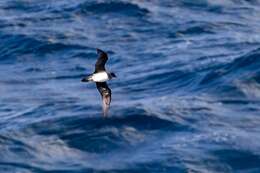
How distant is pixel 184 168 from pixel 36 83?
26.9ft

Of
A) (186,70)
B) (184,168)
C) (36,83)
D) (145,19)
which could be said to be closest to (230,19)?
(145,19)

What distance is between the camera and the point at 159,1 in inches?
1566

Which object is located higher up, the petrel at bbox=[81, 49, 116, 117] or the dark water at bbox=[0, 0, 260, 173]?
the petrel at bbox=[81, 49, 116, 117]

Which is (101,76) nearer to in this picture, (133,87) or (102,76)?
(102,76)

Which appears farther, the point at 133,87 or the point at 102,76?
the point at 133,87

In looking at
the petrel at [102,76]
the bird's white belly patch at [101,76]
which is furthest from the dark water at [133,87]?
the bird's white belly patch at [101,76]

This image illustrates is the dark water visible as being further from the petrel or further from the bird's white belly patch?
the bird's white belly patch

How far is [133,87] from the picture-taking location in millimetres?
29609

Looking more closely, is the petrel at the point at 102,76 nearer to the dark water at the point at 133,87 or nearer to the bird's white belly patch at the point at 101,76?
the bird's white belly patch at the point at 101,76

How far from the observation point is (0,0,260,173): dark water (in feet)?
80.1

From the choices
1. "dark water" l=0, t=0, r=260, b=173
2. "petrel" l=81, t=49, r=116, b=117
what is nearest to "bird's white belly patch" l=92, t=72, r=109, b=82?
"petrel" l=81, t=49, r=116, b=117

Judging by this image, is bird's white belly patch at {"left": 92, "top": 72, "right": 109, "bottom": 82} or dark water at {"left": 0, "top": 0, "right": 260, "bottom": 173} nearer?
bird's white belly patch at {"left": 92, "top": 72, "right": 109, "bottom": 82}

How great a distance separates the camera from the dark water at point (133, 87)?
24.4 meters

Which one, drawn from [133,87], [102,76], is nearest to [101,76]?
[102,76]
